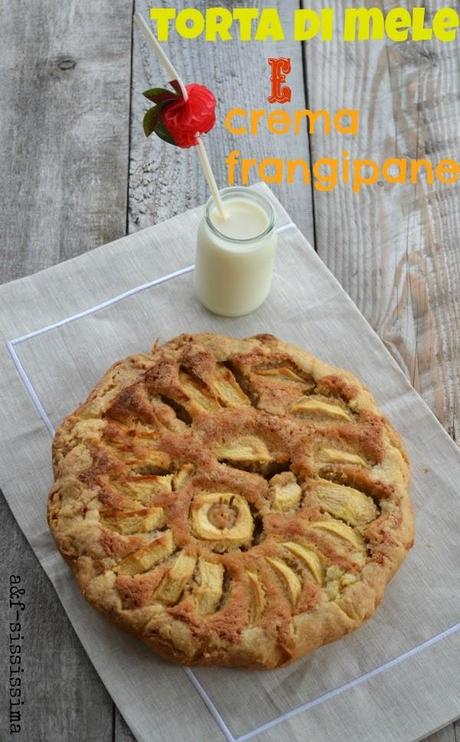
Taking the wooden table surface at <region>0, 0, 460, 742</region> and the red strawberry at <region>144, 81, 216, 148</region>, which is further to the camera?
the wooden table surface at <region>0, 0, 460, 742</region>

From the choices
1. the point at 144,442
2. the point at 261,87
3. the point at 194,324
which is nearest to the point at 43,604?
the point at 144,442

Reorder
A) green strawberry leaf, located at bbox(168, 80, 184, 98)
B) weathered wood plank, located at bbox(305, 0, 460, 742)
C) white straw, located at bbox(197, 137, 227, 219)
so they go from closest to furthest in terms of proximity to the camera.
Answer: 1. green strawberry leaf, located at bbox(168, 80, 184, 98)
2. white straw, located at bbox(197, 137, 227, 219)
3. weathered wood plank, located at bbox(305, 0, 460, 742)

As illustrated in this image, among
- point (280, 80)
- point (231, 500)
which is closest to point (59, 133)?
point (280, 80)

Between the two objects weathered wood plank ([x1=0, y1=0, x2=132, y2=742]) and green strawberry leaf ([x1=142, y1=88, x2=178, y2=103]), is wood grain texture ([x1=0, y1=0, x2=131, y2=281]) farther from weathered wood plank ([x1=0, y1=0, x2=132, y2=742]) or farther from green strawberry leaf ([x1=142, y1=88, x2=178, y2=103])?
green strawberry leaf ([x1=142, y1=88, x2=178, y2=103])

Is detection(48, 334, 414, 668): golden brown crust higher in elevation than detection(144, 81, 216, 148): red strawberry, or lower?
lower

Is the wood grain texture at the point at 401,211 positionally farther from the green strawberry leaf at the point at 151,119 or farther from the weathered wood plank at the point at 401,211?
the green strawberry leaf at the point at 151,119

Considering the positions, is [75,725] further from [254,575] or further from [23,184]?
[23,184]

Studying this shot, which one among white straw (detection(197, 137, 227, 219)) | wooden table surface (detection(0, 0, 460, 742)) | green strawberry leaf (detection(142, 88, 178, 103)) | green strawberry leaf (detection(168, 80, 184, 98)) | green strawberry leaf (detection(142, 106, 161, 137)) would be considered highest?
green strawberry leaf (detection(168, 80, 184, 98))

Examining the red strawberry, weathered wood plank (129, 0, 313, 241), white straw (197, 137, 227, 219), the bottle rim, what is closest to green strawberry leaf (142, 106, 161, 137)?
the red strawberry
